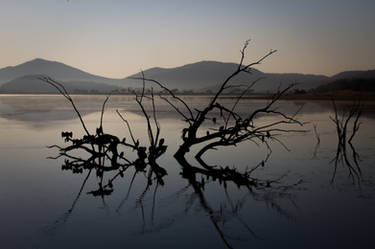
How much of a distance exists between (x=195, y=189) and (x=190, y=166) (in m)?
2.10

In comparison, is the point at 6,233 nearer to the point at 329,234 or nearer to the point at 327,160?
the point at 329,234

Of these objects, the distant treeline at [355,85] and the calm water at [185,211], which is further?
the distant treeline at [355,85]

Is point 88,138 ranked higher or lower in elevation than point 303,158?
higher

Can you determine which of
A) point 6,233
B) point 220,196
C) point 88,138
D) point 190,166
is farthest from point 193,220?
point 88,138

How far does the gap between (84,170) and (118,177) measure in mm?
1080

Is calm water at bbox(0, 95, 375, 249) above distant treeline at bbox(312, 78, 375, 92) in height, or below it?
above

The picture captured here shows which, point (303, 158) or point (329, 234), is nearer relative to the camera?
point (329, 234)

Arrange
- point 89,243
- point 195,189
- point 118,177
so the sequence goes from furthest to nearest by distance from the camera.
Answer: point 118,177
point 195,189
point 89,243

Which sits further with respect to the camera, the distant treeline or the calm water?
the distant treeline

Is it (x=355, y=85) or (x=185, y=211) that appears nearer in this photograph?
(x=185, y=211)

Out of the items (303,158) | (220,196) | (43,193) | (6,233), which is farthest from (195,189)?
(303,158)

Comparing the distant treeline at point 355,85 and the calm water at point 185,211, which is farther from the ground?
the calm water at point 185,211

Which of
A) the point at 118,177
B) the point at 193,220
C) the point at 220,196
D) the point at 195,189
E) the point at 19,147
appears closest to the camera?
the point at 193,220

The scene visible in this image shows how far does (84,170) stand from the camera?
873 centimetres
